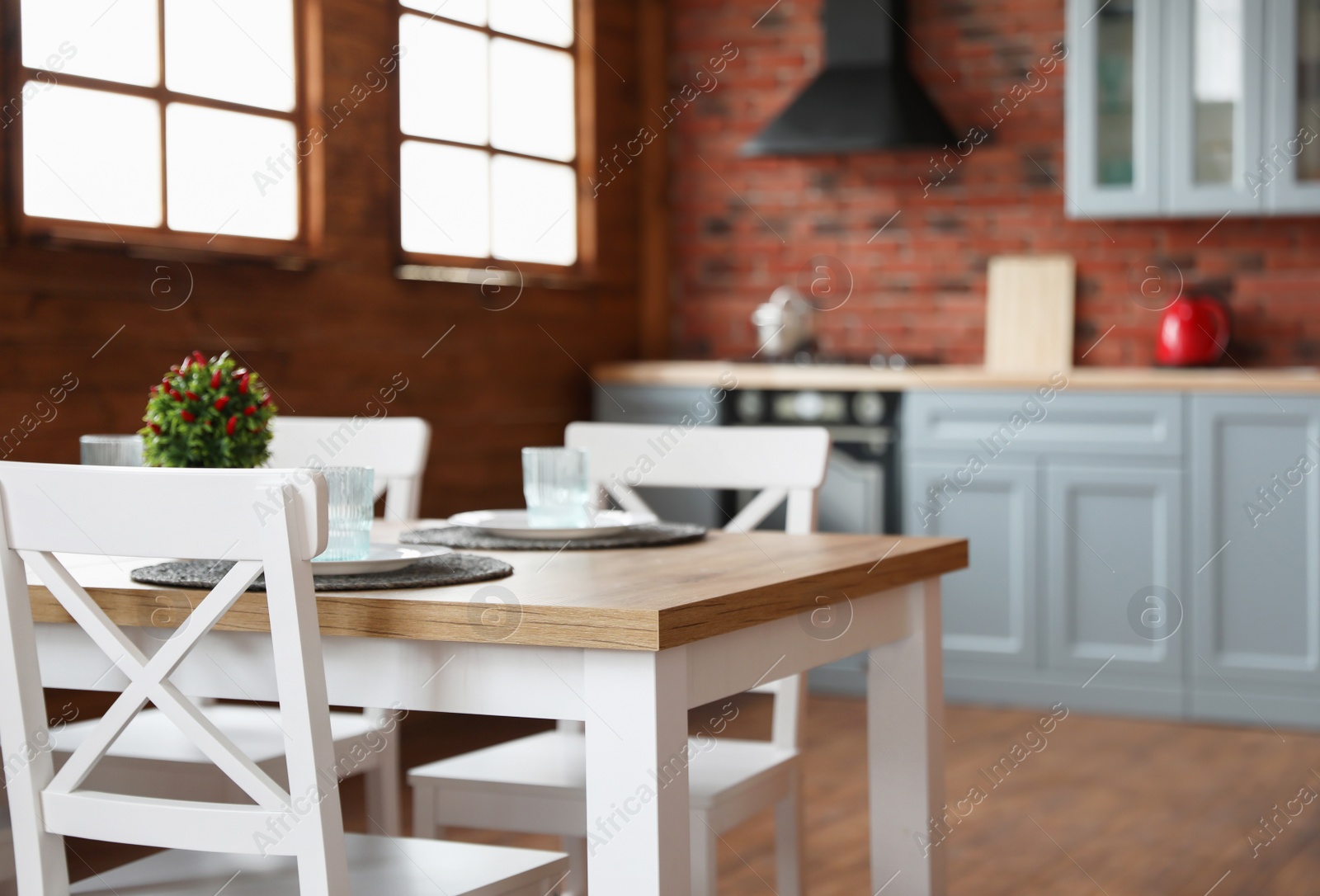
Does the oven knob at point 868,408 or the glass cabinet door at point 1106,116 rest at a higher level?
the glass cabinet door at point 1106,116

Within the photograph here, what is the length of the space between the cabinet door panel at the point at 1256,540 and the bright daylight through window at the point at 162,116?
7.82 ft

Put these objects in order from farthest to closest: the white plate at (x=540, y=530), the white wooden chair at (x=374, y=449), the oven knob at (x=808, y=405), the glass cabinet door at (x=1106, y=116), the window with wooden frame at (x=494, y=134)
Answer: the oven knob at (x=808, y=405) → the glass cabinet door at (x=1106, y=116) → the window with wooden frame at (x=494, y=134) → the white wooden chair at (x=374, y=449) → the white plate at (x=540, y=530)

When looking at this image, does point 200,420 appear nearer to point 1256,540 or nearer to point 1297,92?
point 1256,540

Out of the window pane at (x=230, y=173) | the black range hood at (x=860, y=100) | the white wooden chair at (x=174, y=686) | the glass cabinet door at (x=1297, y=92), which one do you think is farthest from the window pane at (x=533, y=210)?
the white wooden chair at (x=174, y=686)

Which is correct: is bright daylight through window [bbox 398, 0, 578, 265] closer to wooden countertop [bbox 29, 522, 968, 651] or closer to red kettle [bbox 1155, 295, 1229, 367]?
red kettle [bbox 1155, 295, 1229, 367]

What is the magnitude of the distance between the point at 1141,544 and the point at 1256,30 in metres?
1.41

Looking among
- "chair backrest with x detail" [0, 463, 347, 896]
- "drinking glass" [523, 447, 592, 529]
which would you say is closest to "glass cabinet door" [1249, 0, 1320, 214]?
"drinking glass" [523, 447, 592, 529]

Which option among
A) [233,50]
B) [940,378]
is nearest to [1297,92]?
[940,378]

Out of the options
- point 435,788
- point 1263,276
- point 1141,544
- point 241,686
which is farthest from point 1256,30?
point 241,686

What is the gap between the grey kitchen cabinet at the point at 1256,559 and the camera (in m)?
3.88

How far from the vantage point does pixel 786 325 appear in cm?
475

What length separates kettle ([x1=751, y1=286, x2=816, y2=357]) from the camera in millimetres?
4758

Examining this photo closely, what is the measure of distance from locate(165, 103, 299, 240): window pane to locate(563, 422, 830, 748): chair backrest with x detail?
1.22 meters

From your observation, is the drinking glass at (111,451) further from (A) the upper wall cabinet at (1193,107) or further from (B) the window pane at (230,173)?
Result: (A) the upper wall cabinet at (1193,107)
